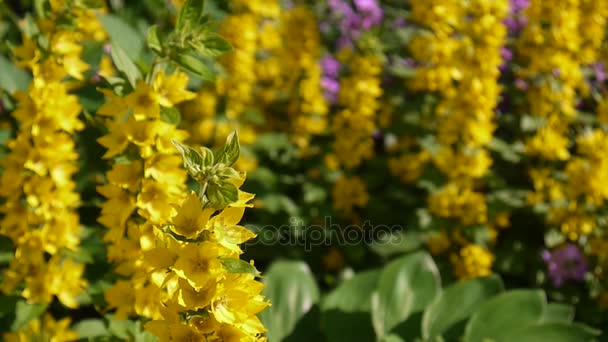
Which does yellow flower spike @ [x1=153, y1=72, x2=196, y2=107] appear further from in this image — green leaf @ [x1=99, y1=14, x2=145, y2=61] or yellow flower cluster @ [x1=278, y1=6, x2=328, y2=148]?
yellow flower cluster @ [x1=278, y1=6, x2=328, y2=148]

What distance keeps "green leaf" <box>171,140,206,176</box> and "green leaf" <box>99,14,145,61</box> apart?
1402 mm

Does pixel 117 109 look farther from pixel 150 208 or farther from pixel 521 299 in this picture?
pixel 521 299

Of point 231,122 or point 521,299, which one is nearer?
point 521,299

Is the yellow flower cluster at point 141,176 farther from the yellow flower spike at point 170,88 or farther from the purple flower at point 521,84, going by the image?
the purple flower at point 521,84

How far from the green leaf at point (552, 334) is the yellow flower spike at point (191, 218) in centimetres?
152

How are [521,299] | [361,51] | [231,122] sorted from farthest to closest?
[231,122]
[361,51]
[521,299]

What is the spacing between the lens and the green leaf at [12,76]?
2.61m

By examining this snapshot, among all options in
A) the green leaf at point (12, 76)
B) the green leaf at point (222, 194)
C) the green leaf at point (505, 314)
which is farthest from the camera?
the green leaf at point (12, 76)

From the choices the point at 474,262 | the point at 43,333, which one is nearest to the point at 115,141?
the point at 43,333

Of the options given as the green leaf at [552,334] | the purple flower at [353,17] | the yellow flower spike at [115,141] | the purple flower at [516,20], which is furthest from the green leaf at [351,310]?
A: the purple flower at [516,20]

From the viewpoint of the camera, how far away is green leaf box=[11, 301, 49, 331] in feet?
6.49

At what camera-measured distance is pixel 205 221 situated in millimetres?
1271

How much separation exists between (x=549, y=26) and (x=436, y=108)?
2.12 feet

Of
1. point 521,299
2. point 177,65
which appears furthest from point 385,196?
point 177,65
